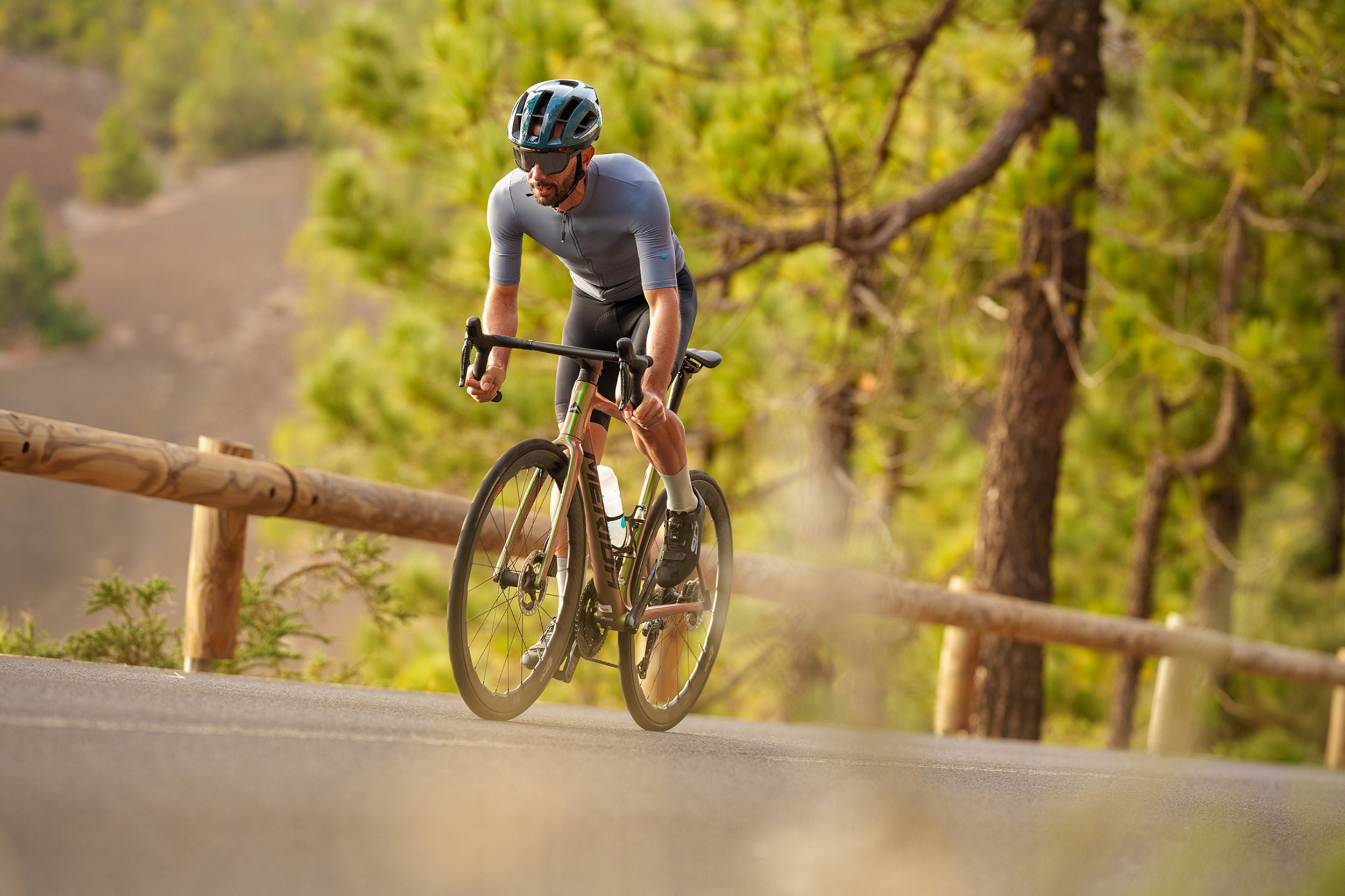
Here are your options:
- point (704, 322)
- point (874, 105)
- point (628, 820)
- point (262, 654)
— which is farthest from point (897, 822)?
point (874, 105)

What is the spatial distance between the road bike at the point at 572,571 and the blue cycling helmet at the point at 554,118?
21.9 inches

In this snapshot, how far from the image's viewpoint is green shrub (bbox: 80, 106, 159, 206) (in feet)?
279

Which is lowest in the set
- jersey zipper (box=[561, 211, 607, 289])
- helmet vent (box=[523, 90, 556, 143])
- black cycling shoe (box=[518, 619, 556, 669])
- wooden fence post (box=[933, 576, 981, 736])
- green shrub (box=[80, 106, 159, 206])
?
wooden fence post (box=[933, 576, 981, 736])

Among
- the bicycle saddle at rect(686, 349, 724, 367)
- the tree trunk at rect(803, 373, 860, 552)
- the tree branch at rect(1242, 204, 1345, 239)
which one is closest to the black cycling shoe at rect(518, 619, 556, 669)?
the tree trunk at rect(803, 373, 860, 552)

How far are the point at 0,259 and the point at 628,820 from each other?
72.6 meters

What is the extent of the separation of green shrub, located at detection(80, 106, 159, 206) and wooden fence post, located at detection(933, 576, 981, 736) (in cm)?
8929

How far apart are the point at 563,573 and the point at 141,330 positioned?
8014cm

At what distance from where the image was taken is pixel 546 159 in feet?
11.3

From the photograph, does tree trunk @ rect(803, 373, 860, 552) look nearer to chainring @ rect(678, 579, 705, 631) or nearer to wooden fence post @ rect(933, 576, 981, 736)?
chainring @ rect(678, 579, 705, 631)

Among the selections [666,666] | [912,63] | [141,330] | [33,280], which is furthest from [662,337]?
[141,330]

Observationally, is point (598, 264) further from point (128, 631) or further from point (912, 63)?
point (912, 63)

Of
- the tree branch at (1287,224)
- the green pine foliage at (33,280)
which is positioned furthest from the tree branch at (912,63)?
the green pine foliage at (33,280)

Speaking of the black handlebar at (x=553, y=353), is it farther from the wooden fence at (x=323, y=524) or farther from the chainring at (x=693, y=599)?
the chainring at (x=693, y=599)

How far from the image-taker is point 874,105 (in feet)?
30.0
